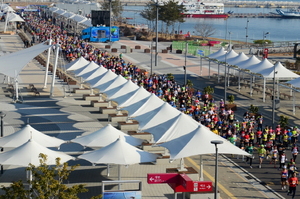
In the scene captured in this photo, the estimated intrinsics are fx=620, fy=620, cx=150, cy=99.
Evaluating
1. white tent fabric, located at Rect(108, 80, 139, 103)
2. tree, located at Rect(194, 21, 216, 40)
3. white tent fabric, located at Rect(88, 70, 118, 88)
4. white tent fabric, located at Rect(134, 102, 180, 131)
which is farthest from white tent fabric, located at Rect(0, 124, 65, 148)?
tree, located at Rect(194, 21, 216, 40)

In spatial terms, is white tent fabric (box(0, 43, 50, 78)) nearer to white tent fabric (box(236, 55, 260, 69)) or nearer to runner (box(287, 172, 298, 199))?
white tent fabric (box(236, 55, 260, 69))

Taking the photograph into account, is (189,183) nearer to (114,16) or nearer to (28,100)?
(28,100)

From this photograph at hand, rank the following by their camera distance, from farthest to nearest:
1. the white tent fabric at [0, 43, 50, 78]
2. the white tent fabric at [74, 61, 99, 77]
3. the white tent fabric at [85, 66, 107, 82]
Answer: the white tent fabric at [74, 61, 99, 77]
the white tent fabric at [85, 66, 107, 82]
the white tent fabric at [0, 43, 50, 78]

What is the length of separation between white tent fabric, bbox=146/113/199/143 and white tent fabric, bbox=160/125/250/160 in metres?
1.04

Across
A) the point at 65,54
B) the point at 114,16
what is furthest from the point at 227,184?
the point at 114,16

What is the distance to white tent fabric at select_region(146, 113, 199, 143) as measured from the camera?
25953mm

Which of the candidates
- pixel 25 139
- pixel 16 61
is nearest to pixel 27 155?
pixel 25 139

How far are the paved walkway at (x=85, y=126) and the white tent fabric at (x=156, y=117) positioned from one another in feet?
7.07

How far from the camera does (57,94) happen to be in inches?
1710

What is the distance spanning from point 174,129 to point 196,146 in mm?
2607

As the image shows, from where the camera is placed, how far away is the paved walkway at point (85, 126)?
23.9m

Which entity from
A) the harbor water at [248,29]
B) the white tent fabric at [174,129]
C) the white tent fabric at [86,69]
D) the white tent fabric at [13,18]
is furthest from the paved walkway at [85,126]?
the harbor water at [248,29]

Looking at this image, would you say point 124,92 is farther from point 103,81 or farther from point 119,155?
point 119,155

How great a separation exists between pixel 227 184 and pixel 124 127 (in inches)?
380
